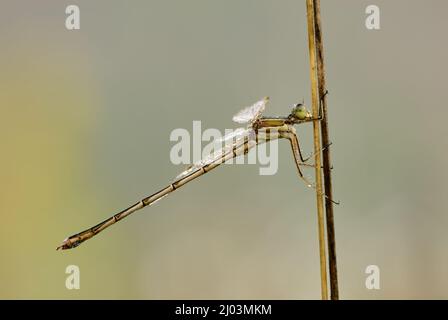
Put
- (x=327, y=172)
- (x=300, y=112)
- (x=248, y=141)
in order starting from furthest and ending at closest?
(x=248, y=141) → (x=300, y=112) → (x=327, y=172)

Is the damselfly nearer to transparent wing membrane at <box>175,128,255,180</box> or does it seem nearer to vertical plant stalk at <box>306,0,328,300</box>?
transparent wing membrane at <box>175,128,255,180</box>

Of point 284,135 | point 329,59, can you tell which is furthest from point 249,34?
point 284,135

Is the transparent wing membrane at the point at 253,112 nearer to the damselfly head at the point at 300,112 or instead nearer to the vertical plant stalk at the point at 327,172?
the damselfly head at the point at 300,112

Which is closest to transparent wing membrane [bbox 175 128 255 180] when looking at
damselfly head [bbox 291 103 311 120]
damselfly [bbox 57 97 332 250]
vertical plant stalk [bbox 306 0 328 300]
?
damselfly [bbox 57 97 332 250]

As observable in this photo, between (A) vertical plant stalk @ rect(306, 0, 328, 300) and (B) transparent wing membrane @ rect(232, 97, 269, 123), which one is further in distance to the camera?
(B) transparent wing membrane @ rect(232, 97, 269, 123)

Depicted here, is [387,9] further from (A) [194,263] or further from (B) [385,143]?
(A) [194,263]

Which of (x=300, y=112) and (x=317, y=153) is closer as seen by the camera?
(x=317, y=153)

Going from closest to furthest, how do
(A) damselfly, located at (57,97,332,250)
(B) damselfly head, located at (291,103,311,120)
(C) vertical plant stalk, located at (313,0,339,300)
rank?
(C) vertical plant stalk, located at (313,0,339,300)
(B) damselfly head, located at (291,103,311,120)
(A) damselfly, located at (57,97,332,250)

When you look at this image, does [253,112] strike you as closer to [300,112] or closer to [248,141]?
[248,141]

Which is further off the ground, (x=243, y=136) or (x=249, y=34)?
(x=249, y=34)

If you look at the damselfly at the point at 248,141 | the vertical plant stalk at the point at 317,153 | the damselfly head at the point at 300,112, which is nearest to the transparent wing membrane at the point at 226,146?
the damselfly at the point at 248,141

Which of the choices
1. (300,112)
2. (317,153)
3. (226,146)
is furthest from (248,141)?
(317,153)
